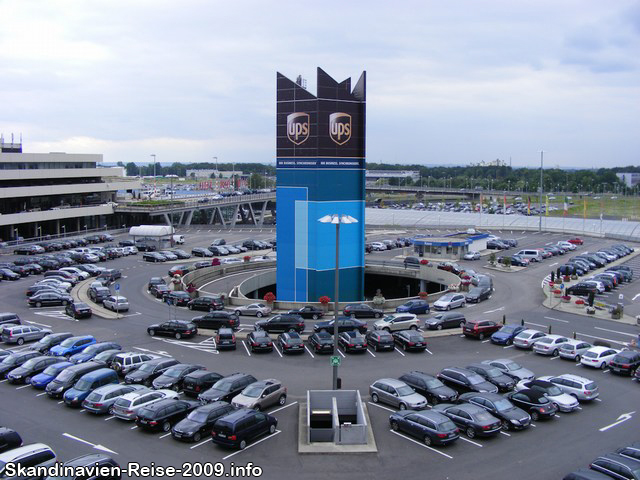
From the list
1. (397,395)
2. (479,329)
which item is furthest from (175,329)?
(479,329)

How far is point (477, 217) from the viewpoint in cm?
11244

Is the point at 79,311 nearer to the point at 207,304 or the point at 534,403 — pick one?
the point at 207,304

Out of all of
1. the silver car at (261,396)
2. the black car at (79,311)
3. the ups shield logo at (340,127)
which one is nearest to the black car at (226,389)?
the silver car at (261,396)

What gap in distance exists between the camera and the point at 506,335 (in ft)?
118

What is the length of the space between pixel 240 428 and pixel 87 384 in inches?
325

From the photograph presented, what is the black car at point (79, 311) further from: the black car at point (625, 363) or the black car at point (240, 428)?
the black car at point (625, 363)

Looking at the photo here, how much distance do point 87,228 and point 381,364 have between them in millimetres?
77069

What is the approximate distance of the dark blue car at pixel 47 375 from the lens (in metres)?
27.5

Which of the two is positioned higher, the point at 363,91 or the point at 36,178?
the point at 363,91

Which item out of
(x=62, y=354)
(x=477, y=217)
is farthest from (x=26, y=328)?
(x=477, y=217)

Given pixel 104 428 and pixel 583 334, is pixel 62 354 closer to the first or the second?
pixel 104 428

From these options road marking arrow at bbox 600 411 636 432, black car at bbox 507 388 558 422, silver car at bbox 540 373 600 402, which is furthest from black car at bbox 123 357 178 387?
road marking arrow at bbox 600 411 636 432

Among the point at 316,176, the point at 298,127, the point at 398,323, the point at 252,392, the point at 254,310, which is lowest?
the point at 254,310

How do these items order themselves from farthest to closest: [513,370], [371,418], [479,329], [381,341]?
[479,329], [381,341], [513,370], [371,418]
